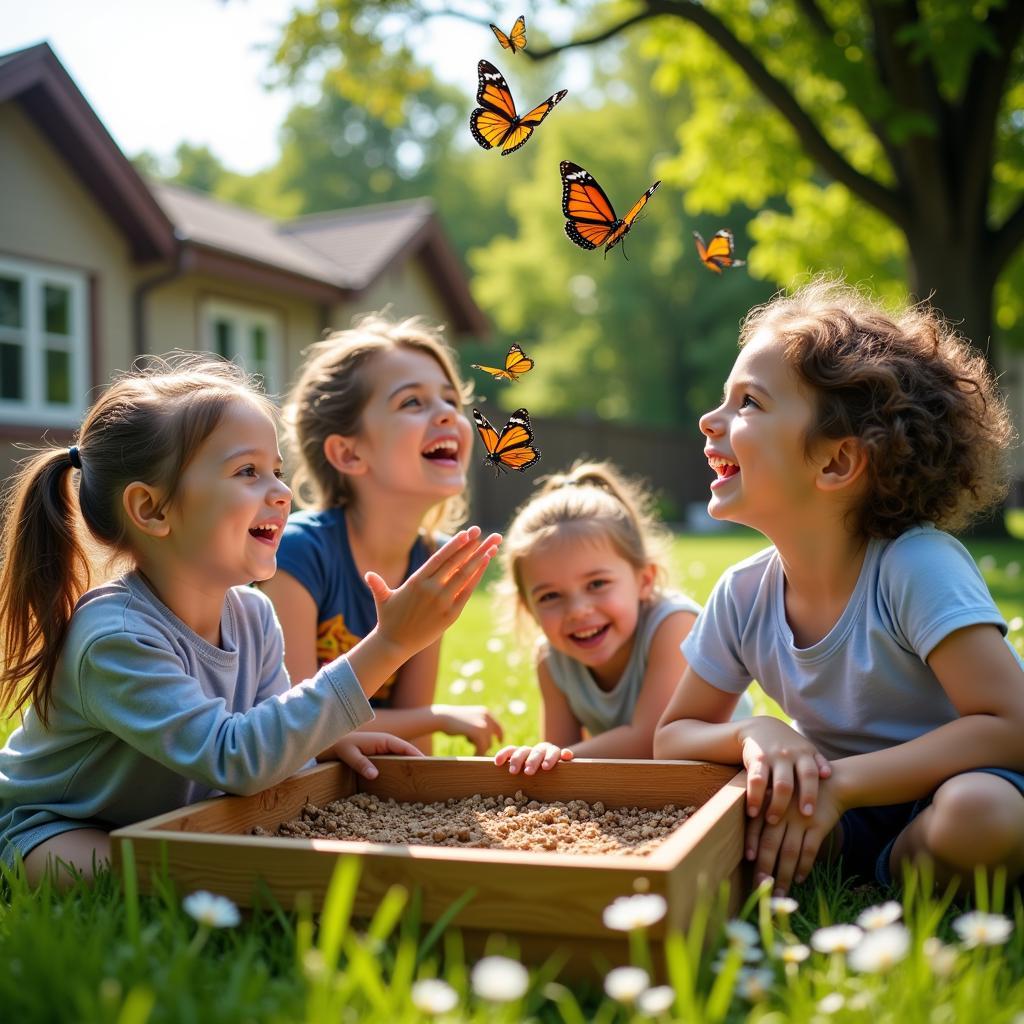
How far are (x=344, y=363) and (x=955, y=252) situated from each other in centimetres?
969

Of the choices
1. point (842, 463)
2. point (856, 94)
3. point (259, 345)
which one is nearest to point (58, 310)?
point (259, 345)

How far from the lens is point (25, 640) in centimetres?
241

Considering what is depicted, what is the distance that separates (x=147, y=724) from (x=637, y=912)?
3.63 feet

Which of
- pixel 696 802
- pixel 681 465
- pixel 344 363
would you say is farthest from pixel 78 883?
pixel 681 465

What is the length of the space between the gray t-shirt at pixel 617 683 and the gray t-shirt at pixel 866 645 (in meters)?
0.72

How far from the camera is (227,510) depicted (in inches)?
95.9

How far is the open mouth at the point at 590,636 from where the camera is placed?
3.34 m

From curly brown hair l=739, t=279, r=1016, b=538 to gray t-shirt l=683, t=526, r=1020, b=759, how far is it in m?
0.09

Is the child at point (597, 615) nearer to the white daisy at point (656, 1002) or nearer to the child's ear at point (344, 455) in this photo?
the child's ear at point (344, 455)

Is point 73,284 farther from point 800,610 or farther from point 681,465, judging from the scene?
point 681,465

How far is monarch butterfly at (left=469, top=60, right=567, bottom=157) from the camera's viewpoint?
2.13 meters

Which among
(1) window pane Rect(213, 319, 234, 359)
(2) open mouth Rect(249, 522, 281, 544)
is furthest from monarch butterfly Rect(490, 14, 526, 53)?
(1) window pane Rect(213, 319, 234, 359)

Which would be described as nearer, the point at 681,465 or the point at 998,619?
the point at 998,619

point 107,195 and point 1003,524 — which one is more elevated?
point 107,195
